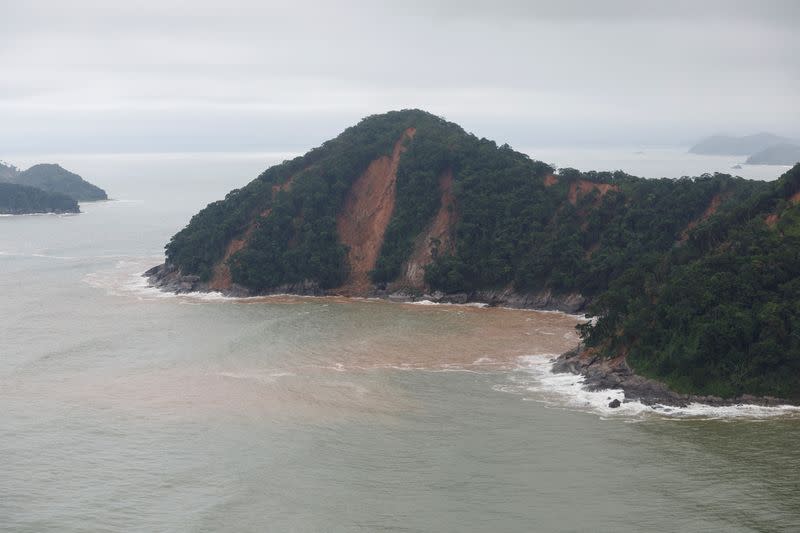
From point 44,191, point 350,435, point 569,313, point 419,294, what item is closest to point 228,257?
point 419,294

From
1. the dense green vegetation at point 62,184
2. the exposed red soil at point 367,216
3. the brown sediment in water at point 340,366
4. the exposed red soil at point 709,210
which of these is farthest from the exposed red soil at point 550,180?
the dense green vegetation at point 62,184

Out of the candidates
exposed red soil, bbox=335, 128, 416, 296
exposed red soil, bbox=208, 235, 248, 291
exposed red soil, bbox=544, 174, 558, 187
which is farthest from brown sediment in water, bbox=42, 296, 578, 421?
exposed red soil, bbox=544, 174, 558, 187

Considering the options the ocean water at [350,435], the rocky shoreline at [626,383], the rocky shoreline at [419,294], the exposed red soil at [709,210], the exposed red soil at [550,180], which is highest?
the exposed red soil at [550,180]

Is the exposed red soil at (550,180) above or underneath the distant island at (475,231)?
above

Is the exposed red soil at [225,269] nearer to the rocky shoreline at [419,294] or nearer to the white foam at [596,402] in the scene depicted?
the rocky shoreline at [419,294]

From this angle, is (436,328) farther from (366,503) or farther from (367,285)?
(366,503)

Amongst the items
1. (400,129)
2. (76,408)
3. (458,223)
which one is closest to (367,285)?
(458,223)
